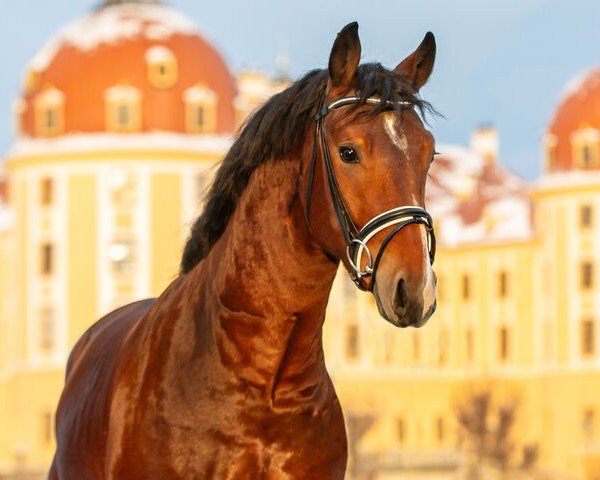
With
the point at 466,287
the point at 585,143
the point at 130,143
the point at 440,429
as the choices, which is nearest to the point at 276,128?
the point at 130,143

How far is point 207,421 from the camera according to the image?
619 cm

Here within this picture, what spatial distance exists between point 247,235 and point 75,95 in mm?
62385

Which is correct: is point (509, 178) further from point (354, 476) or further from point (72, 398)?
point (72, 398)

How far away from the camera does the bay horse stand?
5898 mm

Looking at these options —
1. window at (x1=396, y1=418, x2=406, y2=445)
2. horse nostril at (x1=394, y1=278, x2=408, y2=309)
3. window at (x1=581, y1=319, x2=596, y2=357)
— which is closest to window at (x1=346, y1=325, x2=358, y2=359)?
window at (x1=396, y1=418, x2=406, y2=445)

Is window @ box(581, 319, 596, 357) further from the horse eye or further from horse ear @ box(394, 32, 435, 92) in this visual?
the horse eye

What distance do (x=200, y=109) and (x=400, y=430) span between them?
664 inches

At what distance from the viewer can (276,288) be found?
6.19 meters

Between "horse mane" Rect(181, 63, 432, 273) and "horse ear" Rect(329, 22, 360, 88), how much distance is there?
4cm

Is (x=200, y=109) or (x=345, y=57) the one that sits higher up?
(x=200, y=109)

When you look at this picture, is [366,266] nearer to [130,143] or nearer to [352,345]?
[130,143]

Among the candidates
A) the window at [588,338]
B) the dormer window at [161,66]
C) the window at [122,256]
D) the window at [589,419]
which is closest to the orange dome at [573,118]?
the window at [588,338]

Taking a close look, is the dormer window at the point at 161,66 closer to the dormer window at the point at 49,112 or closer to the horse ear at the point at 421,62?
the dormer window at the point at 49,112

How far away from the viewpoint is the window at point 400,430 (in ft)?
261
